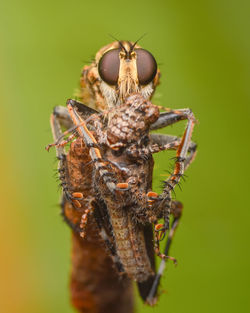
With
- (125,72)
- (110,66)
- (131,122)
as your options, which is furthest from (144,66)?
(131,122)

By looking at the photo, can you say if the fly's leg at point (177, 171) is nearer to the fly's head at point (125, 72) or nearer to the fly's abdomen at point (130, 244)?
the fly's abdomen at point (130, 244)

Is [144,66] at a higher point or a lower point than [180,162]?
higher

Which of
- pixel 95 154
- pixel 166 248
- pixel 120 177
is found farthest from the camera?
pixel 166 248

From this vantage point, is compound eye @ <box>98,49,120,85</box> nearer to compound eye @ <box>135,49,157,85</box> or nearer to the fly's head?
the fly's head

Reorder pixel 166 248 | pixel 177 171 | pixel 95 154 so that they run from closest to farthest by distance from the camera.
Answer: pixel 95 154 → pixel 177 171 → pixel 166 248

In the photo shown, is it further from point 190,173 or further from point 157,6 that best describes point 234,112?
point 157,6

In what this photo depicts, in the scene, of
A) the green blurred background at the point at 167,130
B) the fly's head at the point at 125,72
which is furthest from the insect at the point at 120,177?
the green blurred background at the point at 167,130

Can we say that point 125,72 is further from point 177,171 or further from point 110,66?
point 177,171

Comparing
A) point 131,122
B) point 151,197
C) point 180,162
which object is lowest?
point 151,197
